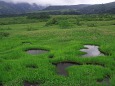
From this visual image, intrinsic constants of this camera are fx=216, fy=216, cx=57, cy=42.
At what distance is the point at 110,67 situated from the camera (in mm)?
19375

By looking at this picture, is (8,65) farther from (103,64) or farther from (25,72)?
(103,64)

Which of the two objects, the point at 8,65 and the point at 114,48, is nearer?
the point at 8,65

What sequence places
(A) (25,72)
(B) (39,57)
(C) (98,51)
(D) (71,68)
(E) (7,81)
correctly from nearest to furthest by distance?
1. (E) (7,81)
2. (A) (25,72)
3. (D) (71,68)
4. (B) (39,57)
5. (C) (98,51)

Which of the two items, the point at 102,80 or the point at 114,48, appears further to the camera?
the point at 114,48

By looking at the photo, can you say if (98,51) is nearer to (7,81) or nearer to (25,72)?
(25,72)

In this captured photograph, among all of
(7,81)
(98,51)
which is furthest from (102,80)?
(98,51)

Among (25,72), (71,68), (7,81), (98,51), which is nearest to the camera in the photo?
(7,81)

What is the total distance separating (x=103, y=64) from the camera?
20.8 meters

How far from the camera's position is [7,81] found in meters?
16.3

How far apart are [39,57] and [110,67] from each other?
749 cm

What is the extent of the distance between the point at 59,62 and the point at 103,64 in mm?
4289

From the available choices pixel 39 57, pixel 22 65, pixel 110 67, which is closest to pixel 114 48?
pixel 110 67

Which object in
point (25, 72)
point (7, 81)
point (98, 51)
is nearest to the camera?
point (7, 81)

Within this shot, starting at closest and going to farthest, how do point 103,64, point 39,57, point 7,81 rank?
point 7,81, point 103,64, point 39,57
